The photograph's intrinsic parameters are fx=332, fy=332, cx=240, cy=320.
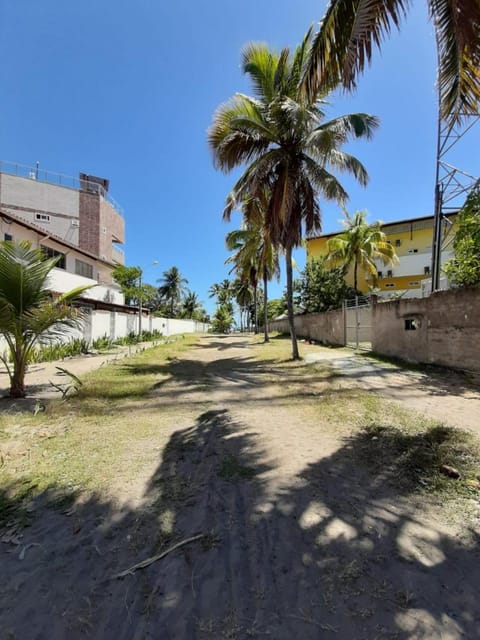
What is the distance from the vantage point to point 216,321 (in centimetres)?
5531

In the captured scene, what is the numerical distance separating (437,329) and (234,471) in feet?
26.5

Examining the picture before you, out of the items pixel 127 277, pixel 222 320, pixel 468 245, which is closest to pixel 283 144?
pixel 468 245

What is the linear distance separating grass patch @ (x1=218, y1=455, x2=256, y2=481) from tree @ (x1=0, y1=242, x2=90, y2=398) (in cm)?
465

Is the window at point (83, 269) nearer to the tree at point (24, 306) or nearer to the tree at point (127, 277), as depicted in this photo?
the tree at point (127, 277)

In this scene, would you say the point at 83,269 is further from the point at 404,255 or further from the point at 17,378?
the point at 404,255

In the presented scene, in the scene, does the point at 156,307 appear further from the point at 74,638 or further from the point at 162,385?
the point at 74,638

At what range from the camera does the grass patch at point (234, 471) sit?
11.0 feet

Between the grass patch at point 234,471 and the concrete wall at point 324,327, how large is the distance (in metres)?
13.5

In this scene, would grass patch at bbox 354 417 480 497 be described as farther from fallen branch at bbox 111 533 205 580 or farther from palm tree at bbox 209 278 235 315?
palm tree at bbox 209 278 235 315

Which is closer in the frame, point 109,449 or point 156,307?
point 109,449

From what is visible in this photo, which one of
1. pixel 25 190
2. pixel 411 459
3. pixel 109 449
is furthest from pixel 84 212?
pixel 411 459

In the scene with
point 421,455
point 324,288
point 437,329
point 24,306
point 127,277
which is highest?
point 127,277

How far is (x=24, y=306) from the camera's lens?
6121 millimetres

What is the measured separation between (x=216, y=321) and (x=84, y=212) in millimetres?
28429
